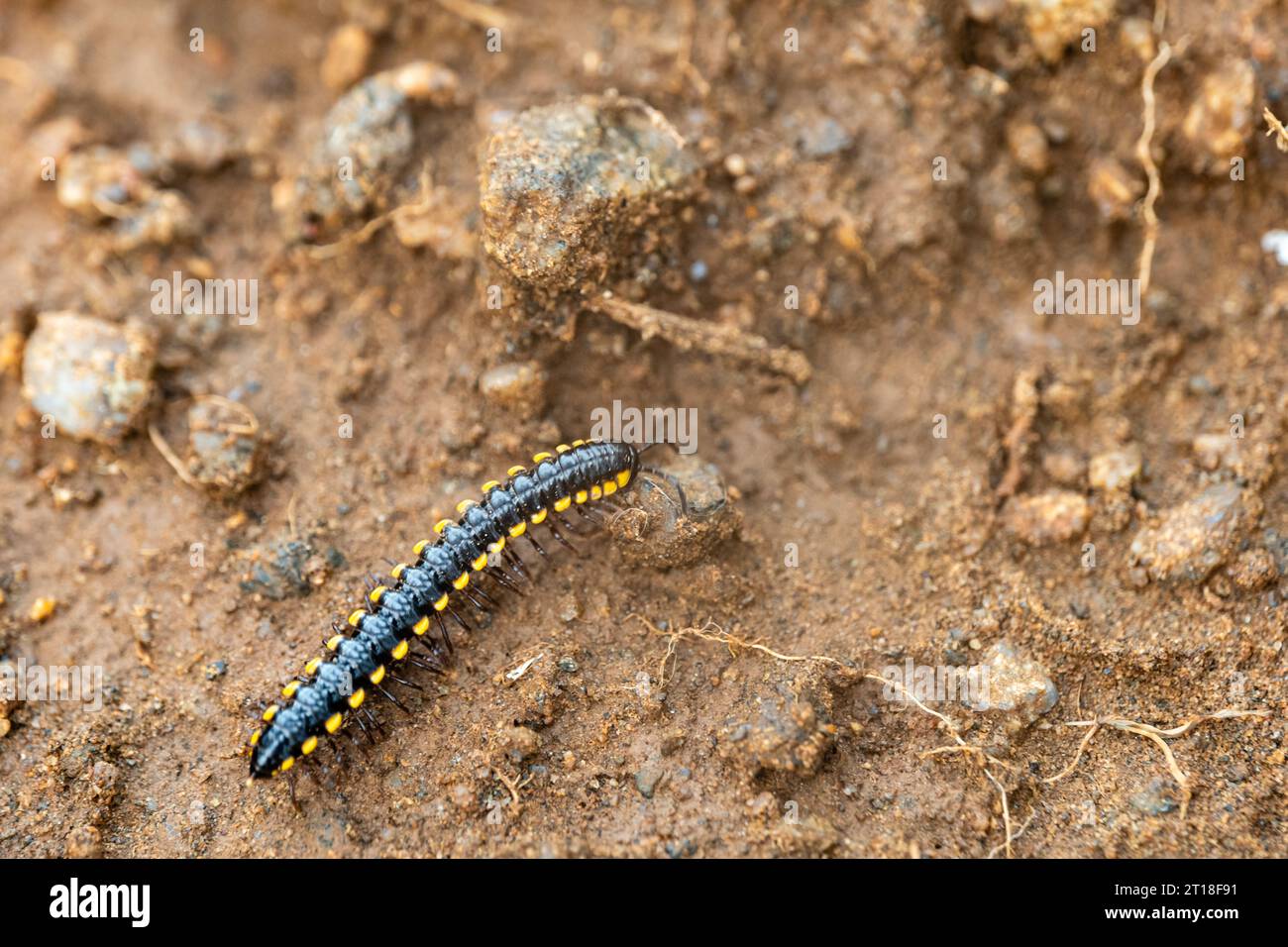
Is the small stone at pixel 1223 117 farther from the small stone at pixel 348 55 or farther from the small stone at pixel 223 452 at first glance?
the small stone at pixel 223 452

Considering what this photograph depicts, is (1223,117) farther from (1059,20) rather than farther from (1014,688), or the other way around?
(1014,688)

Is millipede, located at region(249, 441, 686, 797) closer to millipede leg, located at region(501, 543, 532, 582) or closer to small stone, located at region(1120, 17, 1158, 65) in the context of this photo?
millipede leg, located at region(501, 543, 532, 582)

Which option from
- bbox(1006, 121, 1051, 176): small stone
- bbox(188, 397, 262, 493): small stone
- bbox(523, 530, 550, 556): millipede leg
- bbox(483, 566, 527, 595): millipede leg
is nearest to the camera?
bbox(483, 566, 527, 595): millipede leg

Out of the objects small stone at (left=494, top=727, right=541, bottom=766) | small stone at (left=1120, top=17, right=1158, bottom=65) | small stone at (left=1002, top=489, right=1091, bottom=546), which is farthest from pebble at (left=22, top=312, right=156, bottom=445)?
small stone at (left=1120, top=17, right=1158, bottom=65)

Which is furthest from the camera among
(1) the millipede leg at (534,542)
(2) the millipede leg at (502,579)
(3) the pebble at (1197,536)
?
(1) the millipede leg at (534,542)

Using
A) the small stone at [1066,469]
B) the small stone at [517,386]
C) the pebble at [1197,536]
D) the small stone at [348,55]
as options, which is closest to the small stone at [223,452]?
the small stone at [517,386]

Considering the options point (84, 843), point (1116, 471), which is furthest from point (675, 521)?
point (84, 843)
